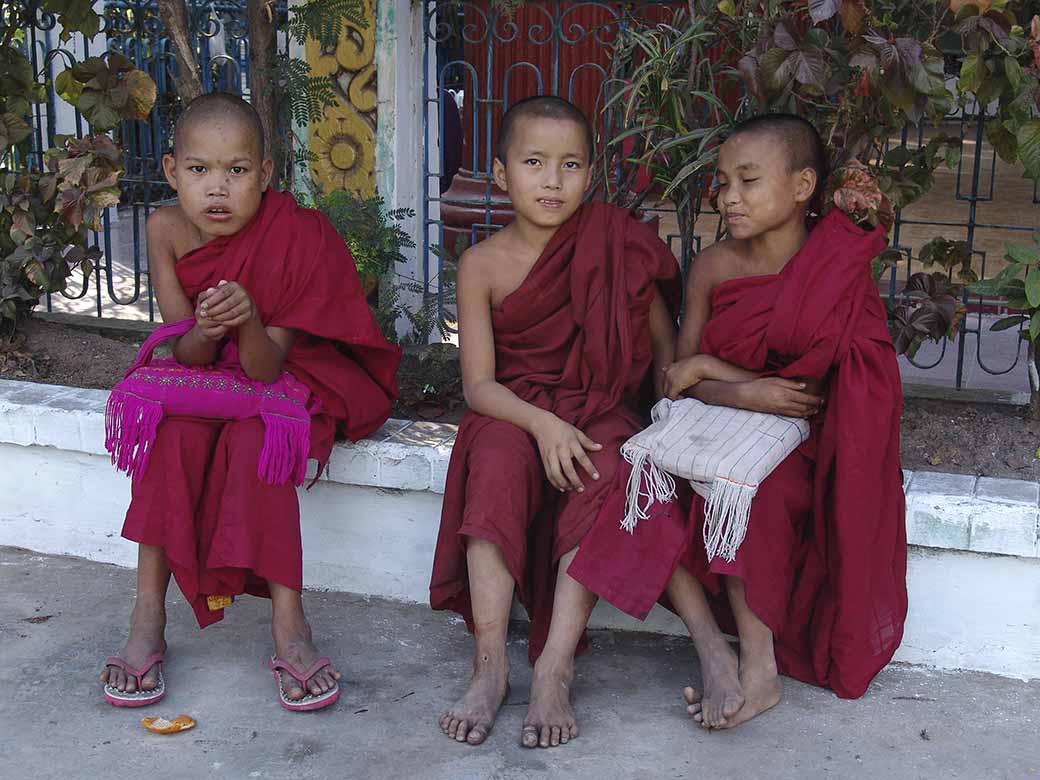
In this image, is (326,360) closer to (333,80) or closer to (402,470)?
(402,470)

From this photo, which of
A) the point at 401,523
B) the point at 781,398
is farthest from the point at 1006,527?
the point at 401,523

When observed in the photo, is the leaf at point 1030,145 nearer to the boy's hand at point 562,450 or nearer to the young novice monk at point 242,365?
the boy's hand at point 562,450

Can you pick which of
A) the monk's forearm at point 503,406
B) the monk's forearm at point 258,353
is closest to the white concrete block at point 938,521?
the monk's forearm at point 503,406

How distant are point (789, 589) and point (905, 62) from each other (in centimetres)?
121

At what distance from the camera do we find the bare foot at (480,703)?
284cm

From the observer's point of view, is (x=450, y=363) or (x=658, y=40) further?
(x=450, y=363)

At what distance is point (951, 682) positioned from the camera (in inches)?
125

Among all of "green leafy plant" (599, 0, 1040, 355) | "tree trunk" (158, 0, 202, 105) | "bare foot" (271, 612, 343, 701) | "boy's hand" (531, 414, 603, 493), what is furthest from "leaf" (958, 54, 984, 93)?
"tree trunk" (158, 0, 202, 105)

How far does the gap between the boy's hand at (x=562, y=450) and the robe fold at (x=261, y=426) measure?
60 centimetres

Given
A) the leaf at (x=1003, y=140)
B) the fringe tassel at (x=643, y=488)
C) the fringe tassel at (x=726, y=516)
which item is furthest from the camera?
the leaf at (x=1003, y=140)

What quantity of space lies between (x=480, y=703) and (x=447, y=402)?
1.39m

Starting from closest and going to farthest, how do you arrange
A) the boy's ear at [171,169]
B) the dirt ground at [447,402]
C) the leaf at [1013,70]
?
1. the leaf at [1013,70]
2. the boy's ear at [171,169]
3. the dirt ground at [447,402]

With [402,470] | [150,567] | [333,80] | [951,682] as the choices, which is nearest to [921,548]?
[951,682]

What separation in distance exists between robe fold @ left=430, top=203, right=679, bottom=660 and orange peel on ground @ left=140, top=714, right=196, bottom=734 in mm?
630
